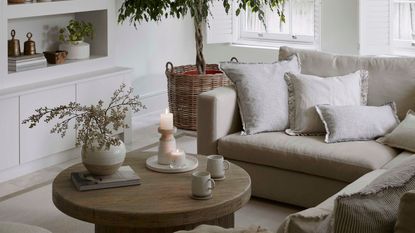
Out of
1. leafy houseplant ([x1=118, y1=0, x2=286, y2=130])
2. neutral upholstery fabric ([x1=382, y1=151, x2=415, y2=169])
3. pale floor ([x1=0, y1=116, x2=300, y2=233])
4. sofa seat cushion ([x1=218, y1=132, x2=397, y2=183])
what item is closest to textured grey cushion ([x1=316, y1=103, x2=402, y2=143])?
sofa seat cushion ([x1=218, y1=132, x2=397, y2=183])

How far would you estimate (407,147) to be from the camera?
4.28 m

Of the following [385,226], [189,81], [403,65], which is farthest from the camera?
[189,81]

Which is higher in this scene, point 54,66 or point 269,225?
point 54,66

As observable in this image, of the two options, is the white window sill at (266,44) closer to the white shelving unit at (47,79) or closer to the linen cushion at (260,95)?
the white shelving unit at (47,79)

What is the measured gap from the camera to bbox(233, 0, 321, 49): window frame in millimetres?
6773

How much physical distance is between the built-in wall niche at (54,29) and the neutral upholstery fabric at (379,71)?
1717 millimetres

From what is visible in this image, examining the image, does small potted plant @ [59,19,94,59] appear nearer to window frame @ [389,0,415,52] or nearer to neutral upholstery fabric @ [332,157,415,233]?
window frame @ [389,0,415,52]

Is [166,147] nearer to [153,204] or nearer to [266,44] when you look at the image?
[153,204]

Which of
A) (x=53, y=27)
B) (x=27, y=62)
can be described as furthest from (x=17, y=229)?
(x=53, y=27)

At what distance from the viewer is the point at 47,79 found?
5430 millimetres

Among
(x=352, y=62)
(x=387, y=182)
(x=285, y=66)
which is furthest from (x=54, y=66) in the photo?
(x=387, y=182)

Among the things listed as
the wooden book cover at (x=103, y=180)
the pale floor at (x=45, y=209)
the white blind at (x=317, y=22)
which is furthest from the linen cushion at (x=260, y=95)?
the white blind at (x=317, y=22)

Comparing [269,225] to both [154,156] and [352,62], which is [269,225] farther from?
[352,62]

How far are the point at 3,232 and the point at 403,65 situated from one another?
2.67m
